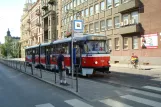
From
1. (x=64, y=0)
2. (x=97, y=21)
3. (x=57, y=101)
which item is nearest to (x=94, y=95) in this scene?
(x=57, y=101)

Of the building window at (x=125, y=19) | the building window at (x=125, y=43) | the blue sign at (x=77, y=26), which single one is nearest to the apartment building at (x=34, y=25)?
the building window at (x=125, y=43)

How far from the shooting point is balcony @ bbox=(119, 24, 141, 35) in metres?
31.0

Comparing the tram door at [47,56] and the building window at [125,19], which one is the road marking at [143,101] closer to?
the tram door at [47,56]

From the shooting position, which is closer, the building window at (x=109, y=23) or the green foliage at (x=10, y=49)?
the building window at (x=109, y=23)

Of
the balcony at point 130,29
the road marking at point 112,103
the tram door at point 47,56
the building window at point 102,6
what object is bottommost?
the road marking at point 112,103

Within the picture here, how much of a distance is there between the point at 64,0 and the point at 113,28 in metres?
23.6

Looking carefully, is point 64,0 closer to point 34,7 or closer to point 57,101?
point 34,7

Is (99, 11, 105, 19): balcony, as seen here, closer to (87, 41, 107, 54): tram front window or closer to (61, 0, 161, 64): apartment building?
(61, 0, 161, 64): apartment building

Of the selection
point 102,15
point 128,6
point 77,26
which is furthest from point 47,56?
point 102,15

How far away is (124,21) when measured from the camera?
3381 cm

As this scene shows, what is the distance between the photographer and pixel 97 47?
16.9 m

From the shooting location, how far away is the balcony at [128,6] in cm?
3111

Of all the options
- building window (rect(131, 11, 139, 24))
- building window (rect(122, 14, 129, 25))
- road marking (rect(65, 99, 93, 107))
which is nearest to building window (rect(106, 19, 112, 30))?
building window (rect(122, 14, 129, 25))

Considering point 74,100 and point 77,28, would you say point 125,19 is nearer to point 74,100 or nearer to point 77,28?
point 77,28
